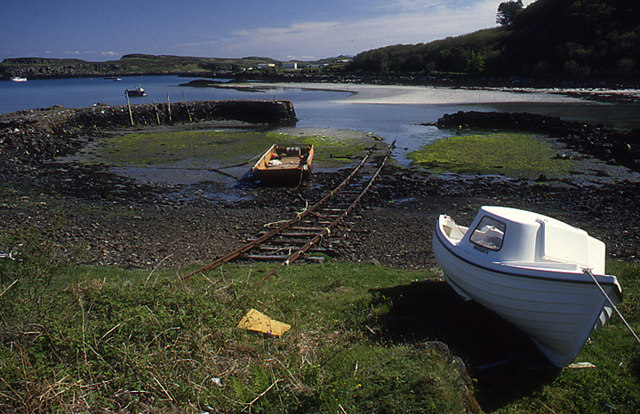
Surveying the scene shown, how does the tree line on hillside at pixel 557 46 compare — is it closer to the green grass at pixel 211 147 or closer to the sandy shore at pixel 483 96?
the sandy shore at pixel 483 96

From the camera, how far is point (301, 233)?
14703 millimetres

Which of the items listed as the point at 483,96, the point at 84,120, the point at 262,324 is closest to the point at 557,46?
the point at 483,96

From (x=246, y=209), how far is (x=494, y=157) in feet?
63.9

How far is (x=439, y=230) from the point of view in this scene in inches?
373

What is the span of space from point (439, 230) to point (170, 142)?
3414cm

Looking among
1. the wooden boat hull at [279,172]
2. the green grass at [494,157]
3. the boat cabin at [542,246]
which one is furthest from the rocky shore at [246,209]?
the boat cabin at [542,246]

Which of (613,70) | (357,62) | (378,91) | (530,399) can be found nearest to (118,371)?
(530,399)

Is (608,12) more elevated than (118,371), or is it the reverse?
(608,12)

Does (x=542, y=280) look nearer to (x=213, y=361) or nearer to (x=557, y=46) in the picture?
(x=213, y=361)

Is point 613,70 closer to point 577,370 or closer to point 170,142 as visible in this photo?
point 170,142

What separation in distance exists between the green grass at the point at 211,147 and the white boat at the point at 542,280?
21457 mm

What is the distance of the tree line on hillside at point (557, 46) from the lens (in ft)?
296

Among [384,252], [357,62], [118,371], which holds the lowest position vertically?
[384,252]

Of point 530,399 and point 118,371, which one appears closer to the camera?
point 118,371
